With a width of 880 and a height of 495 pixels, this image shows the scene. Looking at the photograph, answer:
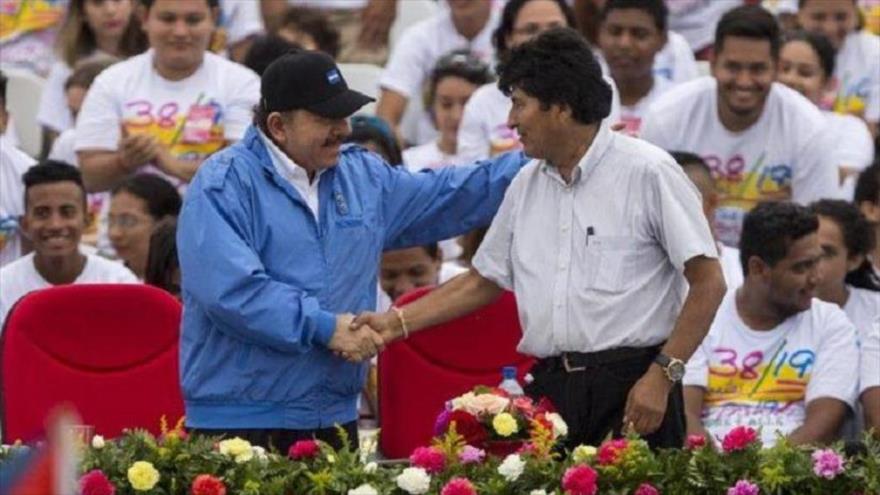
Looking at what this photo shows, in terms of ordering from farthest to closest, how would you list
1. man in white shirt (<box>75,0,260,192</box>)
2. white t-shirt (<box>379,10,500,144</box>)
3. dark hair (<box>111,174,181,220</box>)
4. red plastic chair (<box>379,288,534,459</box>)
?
white t-shirt (<box>379,10,500,144</box>) < man in white shirt (<box>75,0,260,192</box>) < dark hair (<box>111,174,181,220</box>) < red plastic chair (<box>379,288,534,459</box>)

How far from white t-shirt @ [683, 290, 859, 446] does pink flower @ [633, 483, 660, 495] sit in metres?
2.56

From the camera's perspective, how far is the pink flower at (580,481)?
22.1 ft

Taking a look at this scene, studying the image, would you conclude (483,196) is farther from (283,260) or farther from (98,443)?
(98,443)

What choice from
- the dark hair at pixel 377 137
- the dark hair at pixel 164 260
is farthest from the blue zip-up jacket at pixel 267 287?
the dark hair at pixel 377 137

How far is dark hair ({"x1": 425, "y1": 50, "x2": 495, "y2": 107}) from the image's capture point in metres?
12.4

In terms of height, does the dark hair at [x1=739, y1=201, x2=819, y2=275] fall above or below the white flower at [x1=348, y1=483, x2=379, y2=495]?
below

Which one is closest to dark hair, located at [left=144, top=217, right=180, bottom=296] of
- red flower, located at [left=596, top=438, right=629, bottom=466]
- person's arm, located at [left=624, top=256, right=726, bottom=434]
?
person's arm, located at [left=624, top=256, right=726, bottom=434]

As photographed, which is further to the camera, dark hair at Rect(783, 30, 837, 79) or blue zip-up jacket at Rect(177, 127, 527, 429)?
dark hair at Rect(783, 30, 837, 79)

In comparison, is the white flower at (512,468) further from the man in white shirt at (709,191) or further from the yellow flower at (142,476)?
the man in white shirt at (709,191)

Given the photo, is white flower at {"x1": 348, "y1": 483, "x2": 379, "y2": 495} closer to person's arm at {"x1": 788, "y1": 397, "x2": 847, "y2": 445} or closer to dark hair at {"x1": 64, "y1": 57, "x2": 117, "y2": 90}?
person's arm at {"x1": 788, "y1": 397, "x2": 847, "y2": 445}

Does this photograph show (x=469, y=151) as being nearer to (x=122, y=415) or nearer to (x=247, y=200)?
(x=122, y=415)

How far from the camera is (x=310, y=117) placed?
7.83 meters

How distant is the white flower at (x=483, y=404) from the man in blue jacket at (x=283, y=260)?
416 mm

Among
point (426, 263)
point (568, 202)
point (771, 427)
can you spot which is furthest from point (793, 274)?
Result: point (568, 202)
